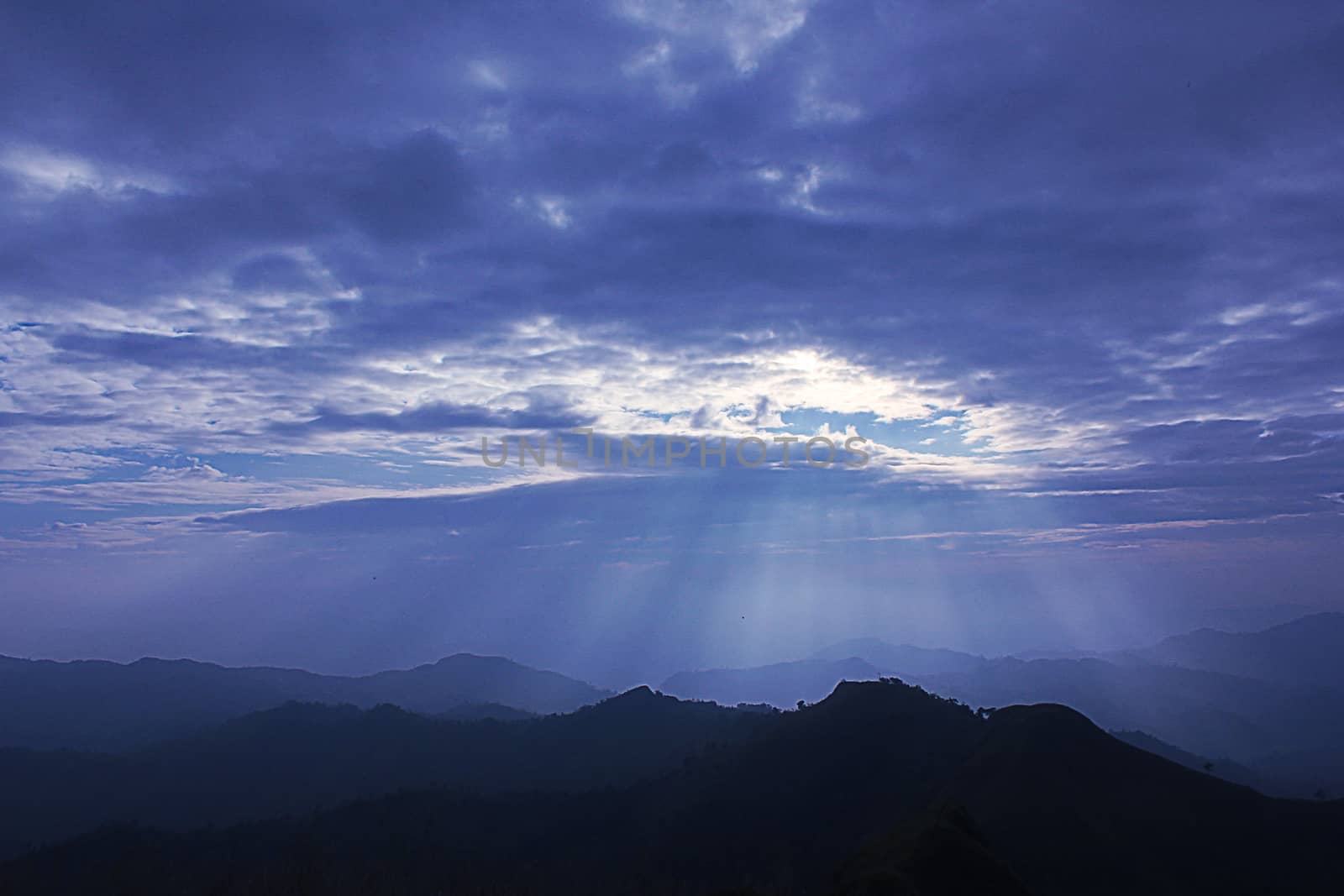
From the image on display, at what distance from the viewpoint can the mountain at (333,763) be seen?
104 m

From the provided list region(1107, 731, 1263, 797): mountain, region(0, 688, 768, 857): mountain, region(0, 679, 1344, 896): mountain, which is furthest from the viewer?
→ region(1107, 731, 1263, 797): mountain

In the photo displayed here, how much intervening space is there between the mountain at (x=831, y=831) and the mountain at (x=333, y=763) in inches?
671

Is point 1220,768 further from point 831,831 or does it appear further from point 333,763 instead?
point 333,763

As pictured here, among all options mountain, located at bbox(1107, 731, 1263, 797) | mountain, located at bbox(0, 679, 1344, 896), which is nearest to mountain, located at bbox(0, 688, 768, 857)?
mountain, located at bbox(0, 679, 1344, 896)

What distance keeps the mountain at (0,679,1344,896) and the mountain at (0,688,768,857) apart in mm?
17048

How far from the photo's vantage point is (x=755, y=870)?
62625 mm

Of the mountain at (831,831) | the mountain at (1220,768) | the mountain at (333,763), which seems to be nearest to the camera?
the mountain at (831,831)

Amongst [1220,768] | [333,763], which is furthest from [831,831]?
[1220,768]

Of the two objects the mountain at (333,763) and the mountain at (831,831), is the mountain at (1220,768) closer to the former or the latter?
the mountain at (831,831)

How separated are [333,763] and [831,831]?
88419 mm

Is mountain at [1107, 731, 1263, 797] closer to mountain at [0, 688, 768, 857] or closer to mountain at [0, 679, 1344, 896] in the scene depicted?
mountain at [0, 679, 1344, 896]

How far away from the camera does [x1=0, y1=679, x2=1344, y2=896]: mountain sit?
50.5 metres

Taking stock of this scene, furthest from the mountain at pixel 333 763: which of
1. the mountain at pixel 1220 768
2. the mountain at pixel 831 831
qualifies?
the mountain at pixel 1220 768

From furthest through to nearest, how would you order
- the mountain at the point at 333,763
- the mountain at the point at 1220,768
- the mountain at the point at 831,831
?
the mountain at the point at 1220,768, the mountain at the point at 333,763, the mountain at the point at 831,831
